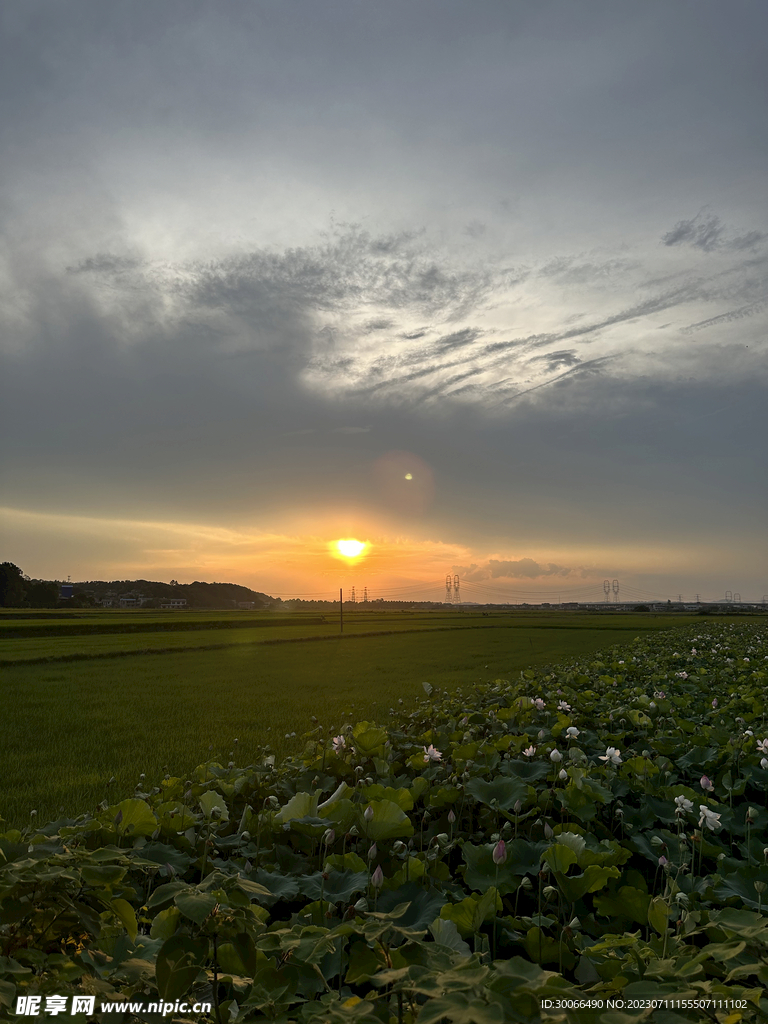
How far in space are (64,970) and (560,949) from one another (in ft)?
5.14

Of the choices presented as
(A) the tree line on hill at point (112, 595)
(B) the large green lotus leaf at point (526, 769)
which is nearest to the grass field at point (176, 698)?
(B) the large green lotus leaf at point (526, 769)

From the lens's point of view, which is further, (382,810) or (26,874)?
(382,810)

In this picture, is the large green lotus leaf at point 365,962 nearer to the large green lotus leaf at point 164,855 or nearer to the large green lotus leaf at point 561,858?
the large green lotus leaf at point 561,858

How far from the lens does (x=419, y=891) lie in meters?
2.29

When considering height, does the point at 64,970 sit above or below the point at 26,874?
below

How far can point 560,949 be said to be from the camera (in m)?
2.00

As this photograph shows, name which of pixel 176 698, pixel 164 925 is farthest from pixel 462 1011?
pixel 176 698

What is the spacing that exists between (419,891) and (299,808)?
0.67 metres

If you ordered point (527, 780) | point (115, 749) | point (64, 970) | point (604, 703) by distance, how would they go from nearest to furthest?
point (64, 970)
point (527, 780)
point (604, 703)
point (115, 749)

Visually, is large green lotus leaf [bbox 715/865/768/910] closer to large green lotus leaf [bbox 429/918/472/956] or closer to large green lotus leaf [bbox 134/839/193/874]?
large green lotus leaf [bbox 429/918/472/956]

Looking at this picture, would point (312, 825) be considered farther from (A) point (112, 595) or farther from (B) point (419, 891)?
(A) point (112, 595)

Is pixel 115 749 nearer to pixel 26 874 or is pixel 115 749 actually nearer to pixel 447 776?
pixel 447 776

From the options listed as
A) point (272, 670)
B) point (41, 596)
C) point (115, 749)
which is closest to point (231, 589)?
point (41, 596)

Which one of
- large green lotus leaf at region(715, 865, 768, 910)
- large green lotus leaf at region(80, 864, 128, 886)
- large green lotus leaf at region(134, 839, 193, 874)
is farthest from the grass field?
large green lotus leaf at region(80, 864, 128, 886)
